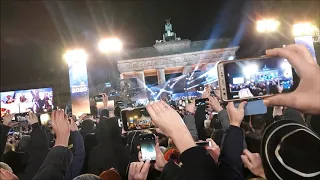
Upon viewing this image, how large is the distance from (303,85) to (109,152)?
12.5 feet

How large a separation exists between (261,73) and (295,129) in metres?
0.86

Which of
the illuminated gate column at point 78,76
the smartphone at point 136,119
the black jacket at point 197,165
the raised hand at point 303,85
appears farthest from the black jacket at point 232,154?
the illuminated gate column at point 78,76

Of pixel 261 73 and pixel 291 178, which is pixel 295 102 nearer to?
pixel 291 178

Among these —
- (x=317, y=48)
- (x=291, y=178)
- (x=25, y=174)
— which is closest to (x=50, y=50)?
(x=317, y=48)

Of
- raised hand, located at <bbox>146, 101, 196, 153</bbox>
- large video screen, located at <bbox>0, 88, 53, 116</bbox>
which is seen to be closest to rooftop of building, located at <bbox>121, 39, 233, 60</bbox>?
large video screen, located at <bbox>0, 88, 53, 116</bbox>

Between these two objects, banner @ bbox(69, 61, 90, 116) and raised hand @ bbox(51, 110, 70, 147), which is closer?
raised hand @ bbox(51, 110, 70, 147)

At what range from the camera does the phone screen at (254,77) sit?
2133 millimetres

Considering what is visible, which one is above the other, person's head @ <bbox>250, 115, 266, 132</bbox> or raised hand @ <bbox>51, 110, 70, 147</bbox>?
raised hand @ <bbox>51, 110, 70, 147</bbox>

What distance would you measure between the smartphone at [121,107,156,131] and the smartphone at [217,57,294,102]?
1672mm

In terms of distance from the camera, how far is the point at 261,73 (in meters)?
2.27

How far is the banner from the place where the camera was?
49.3 feet

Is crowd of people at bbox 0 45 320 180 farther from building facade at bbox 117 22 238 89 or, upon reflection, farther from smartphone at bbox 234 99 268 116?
Result: building facade at bbox 117 22 238 89

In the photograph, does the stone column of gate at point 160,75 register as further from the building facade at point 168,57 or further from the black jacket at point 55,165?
the black jacket at point 55,165

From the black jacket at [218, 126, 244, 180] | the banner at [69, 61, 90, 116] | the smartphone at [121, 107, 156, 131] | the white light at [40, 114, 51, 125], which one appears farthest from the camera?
the banner at [69, 61, 90, 116]
